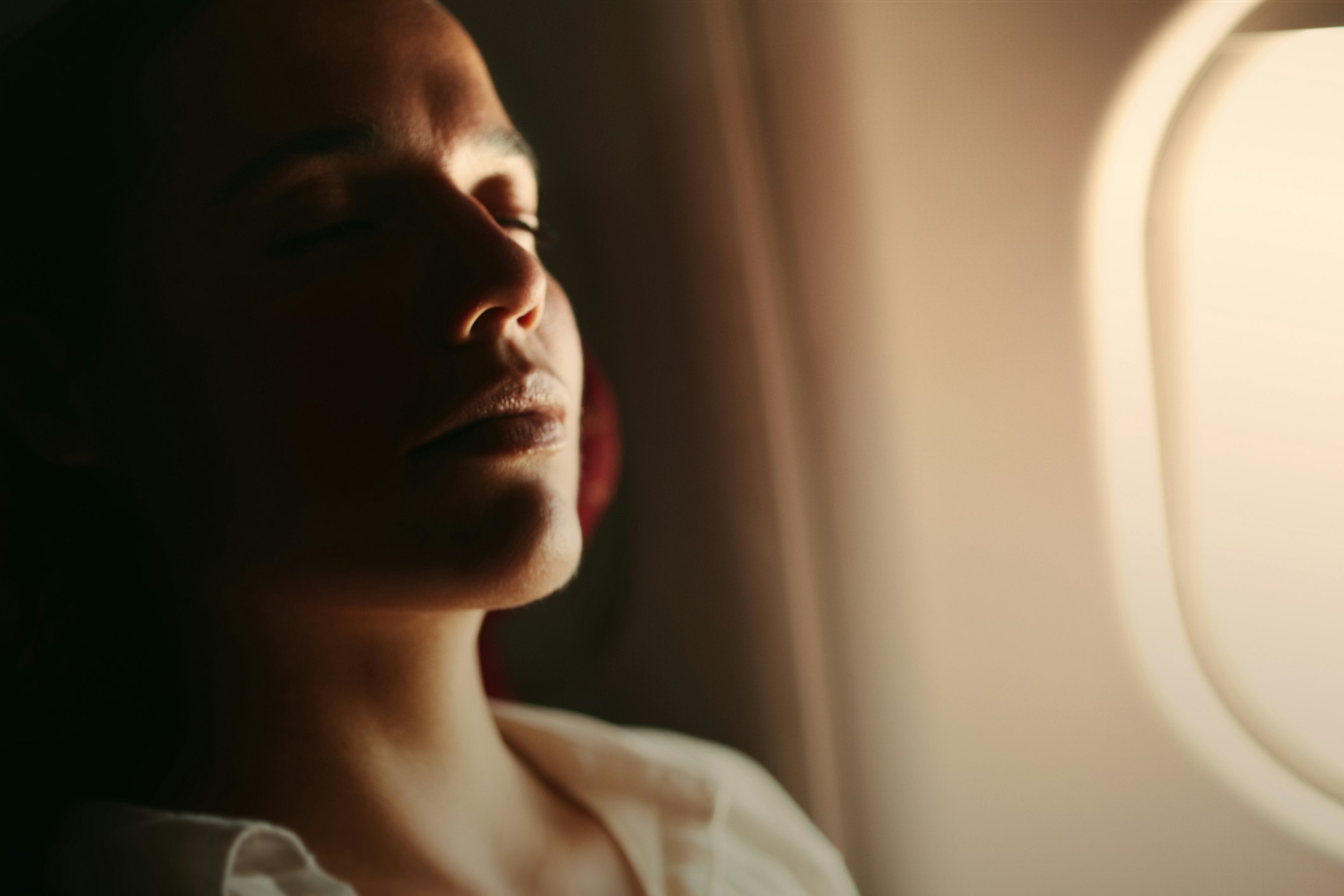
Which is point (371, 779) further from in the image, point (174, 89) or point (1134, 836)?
point (1134, 836)

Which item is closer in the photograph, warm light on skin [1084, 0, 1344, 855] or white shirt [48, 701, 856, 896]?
white shirt [48, 701, 856, 896]

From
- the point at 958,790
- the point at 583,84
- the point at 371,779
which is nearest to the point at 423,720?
the point at 371,779

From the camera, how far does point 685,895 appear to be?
0.82m

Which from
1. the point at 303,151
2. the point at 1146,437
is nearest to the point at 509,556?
the point at 303,151

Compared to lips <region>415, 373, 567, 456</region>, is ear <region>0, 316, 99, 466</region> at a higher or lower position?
higher

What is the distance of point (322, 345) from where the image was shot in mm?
662

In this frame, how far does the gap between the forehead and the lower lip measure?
20cm

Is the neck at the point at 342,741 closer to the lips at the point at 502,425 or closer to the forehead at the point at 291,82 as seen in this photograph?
the lips at the point at 502,425

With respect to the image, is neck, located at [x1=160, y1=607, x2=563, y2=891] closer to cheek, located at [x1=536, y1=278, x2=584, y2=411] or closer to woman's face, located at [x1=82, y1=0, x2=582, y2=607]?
woman's face, located at [x1=82, y1=0, x2=582, y2=607]

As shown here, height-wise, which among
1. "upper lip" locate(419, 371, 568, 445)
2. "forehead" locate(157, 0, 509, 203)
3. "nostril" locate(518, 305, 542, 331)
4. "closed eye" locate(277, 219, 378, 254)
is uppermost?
"forehead" locate(157, 0, 509, 203)

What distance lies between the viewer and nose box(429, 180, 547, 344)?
0.66 metres

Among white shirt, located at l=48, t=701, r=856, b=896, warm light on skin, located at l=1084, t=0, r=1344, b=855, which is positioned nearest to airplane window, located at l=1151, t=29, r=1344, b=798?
warm light on skin, located at l=1084, t=0, r=1344, b=855

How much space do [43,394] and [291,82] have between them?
10.6 inches

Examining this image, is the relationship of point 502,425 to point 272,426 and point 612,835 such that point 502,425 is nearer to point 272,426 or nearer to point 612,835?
point 272,426
